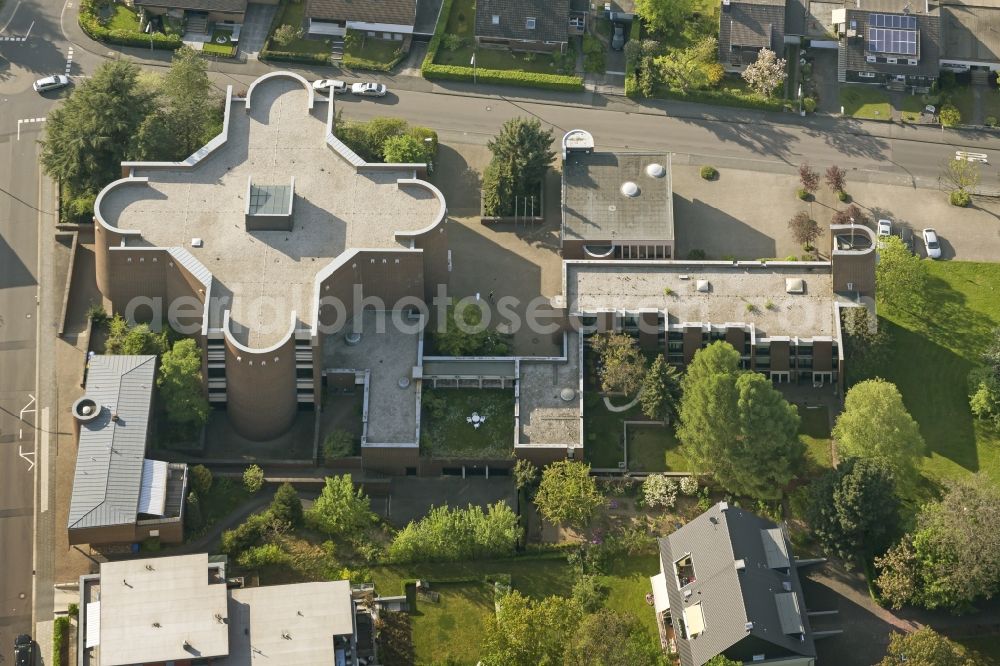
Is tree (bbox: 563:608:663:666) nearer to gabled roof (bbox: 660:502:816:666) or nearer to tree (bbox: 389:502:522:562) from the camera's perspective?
gabled roof (bbox: 660:502:816:666)

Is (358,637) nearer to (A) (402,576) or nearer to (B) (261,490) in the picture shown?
(A) (402,576)

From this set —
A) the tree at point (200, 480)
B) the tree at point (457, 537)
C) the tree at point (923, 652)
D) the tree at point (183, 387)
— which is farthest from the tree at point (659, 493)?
the tree at point (183, 387)

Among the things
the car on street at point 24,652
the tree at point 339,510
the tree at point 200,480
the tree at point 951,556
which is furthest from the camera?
the tree at point 200,480

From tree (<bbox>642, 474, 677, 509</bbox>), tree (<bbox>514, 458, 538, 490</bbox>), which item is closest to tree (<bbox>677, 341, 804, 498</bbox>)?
tree (<bbox>642, 474, 677, 509</bbox>)

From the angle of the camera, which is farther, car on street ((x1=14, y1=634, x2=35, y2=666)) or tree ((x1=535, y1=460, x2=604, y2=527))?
tree ((x1=535, y1=460, x2=604, y2=527))

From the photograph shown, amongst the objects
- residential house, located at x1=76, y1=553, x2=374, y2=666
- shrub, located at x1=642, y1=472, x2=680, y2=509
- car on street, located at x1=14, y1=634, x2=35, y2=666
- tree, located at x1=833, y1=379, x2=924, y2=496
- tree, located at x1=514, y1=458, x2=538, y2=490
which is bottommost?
car on street, located at x1=14, y1=634, x2=35, y2=666

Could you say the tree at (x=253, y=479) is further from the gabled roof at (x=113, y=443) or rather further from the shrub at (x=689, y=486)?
the shrub at (x=689, y=486)

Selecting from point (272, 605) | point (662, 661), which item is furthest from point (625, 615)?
point (272, 605)
